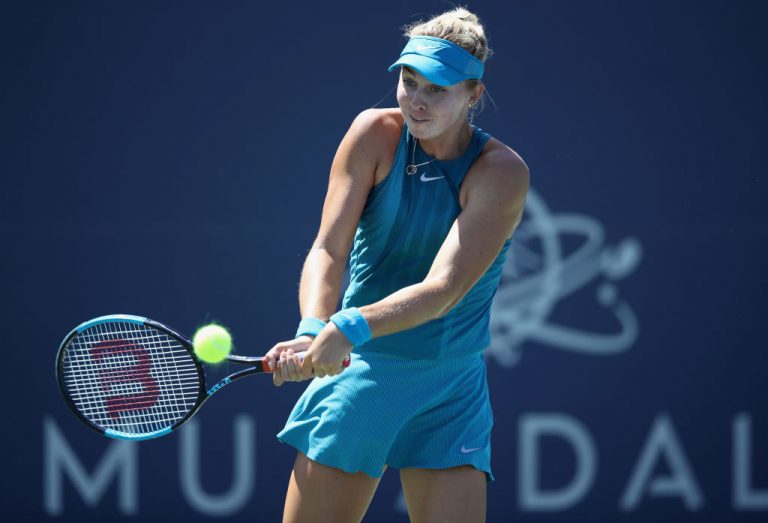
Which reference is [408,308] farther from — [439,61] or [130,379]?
[130,379]

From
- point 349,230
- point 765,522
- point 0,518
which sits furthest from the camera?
point 765,522

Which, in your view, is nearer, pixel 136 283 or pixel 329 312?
pixel 329 312

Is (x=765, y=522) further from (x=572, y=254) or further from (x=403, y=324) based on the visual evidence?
(x=403, y=324)

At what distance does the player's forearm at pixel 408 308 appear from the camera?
8.50 ft

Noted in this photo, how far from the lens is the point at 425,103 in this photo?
8.93 feet

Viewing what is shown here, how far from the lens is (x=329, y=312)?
2770 millimetres

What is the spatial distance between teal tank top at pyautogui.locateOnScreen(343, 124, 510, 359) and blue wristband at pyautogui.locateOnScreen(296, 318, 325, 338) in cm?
21

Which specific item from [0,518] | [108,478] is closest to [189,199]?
[108,478]

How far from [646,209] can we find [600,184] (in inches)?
8.9

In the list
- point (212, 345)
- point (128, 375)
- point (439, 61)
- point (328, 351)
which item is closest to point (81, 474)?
point (128, 375)

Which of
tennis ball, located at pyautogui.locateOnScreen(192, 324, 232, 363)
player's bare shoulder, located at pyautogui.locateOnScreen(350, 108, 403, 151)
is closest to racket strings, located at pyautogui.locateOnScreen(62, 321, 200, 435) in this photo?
tennis ball, located at pyautogui.locateOnScreen(192, 324, 232, 363)

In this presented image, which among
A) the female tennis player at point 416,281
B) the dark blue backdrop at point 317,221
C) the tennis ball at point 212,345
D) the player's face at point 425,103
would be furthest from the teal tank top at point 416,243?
the dark blue backdrop at point 317,221

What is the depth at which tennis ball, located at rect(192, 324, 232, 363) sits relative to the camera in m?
2.72

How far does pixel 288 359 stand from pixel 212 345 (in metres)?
0.23
